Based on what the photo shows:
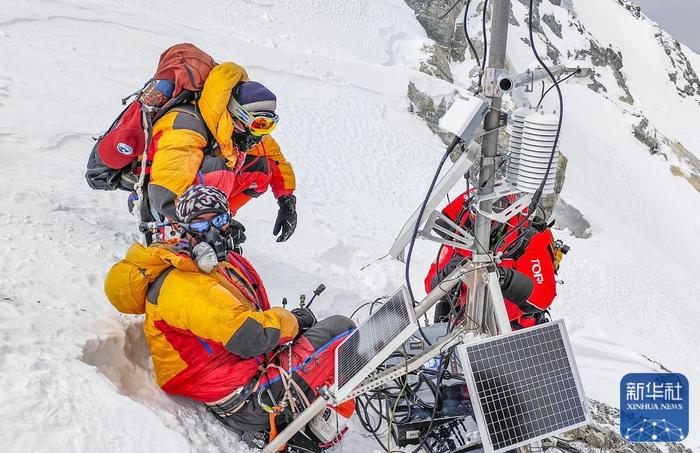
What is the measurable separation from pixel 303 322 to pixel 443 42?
79.6 feet

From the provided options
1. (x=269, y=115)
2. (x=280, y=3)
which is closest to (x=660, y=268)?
(x=280, y=3)

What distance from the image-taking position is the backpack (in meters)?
4.61

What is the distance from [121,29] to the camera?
1446 cm

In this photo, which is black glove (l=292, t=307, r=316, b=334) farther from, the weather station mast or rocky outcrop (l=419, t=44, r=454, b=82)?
rocky outcrop (l=419, t=44, r=454, b=82)

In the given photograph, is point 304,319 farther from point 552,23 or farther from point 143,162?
point 552,23

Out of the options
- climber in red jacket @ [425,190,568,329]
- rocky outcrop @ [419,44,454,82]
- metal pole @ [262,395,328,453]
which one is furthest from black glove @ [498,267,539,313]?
rocky outcrop @ [419,44,454,82]

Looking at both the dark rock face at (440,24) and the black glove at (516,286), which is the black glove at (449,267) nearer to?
the black glove at (516,286)

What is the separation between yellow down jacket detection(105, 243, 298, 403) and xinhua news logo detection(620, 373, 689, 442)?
327 centimetres

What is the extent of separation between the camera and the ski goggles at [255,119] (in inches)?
180

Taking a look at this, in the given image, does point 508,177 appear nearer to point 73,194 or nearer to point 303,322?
point 303,322

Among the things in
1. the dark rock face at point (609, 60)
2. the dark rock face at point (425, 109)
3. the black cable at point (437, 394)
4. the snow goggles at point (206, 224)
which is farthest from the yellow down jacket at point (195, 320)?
the dark rock face at point (609, 60)

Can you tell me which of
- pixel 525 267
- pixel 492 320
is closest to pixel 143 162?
pixel 492 320

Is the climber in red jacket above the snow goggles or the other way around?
the other way around

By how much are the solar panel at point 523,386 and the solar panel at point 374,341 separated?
1.08ft
